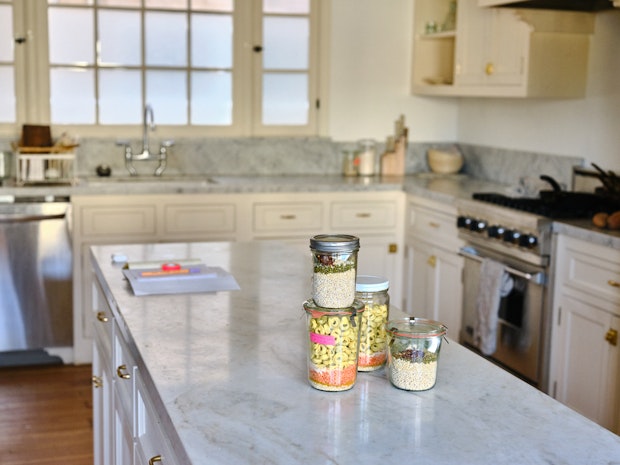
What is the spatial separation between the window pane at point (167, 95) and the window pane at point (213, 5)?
0.42 m

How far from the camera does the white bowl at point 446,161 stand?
5.93 metres

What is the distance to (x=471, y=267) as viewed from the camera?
4633 mm

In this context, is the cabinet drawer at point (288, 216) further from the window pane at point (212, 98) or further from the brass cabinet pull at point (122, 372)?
the brass cabinet pull at point (122, 372)

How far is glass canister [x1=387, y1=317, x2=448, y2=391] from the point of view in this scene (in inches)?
69.5

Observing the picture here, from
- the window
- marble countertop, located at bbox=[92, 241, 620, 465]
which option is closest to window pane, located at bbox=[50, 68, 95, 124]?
the window

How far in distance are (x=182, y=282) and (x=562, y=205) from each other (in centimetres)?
216

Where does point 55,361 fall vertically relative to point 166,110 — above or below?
below

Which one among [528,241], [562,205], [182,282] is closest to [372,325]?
[182,282]

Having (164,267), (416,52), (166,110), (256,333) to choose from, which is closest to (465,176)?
(416,52)

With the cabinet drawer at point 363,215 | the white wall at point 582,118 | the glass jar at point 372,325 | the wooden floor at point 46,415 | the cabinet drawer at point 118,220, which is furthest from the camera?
the cabinet drawer at point 363,215

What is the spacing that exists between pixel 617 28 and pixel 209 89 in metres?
2.46

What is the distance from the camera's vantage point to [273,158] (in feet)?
19.0

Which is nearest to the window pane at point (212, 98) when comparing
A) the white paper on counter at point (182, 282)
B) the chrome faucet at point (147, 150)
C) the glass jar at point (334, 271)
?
the chrome faucet at point (147, 150)

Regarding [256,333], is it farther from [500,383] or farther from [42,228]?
[42,228]
